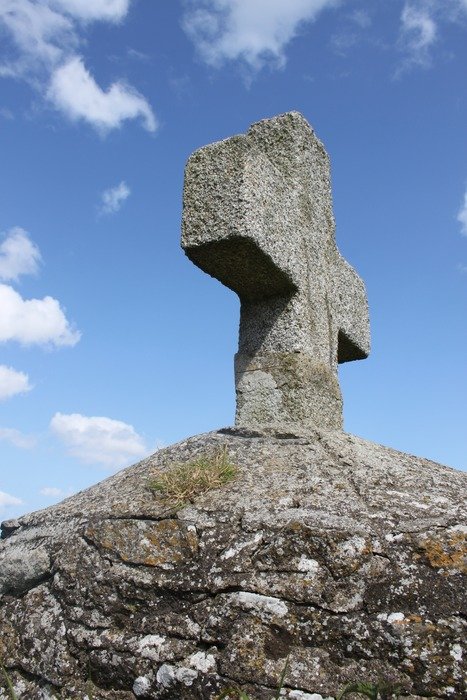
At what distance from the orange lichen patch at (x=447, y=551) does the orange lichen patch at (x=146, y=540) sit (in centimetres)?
126

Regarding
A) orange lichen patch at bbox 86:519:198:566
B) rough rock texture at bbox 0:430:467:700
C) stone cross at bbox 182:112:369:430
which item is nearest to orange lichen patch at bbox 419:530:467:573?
rough rock texture at bbox 0:430:467:700

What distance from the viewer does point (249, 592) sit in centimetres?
347

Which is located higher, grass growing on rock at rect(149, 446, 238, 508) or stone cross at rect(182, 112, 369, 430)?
stone cross at rect(182, 112, 369, 430)

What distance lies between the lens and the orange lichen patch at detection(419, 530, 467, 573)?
137 inches

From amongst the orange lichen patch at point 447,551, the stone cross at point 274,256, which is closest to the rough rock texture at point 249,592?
the orange lichen patch at point 447,551

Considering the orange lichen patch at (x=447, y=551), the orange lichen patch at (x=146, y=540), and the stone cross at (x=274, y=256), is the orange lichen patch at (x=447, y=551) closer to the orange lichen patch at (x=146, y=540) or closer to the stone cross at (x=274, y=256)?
the orange lichen patch at (x=146, y=540)

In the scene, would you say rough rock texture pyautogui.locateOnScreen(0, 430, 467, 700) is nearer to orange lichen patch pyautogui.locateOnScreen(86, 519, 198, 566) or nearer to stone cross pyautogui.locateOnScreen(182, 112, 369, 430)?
orange lichen patch pyautogui.locateOnScreen(86, 519, 198, 566)

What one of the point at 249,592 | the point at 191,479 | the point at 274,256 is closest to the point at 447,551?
the point at 249,592

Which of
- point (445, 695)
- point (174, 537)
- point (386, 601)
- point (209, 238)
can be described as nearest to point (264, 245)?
point (209, 238)

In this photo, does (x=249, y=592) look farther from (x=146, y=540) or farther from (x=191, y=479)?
(x=191, y=479)

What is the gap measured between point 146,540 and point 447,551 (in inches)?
65.7

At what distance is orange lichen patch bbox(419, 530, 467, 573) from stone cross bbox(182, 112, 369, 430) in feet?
5.99

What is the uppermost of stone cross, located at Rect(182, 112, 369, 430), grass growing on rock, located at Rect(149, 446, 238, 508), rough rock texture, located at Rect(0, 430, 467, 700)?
stone cross, located at Rect(182, 112, 369, 430)

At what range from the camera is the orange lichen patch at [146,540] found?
374 centimetres
